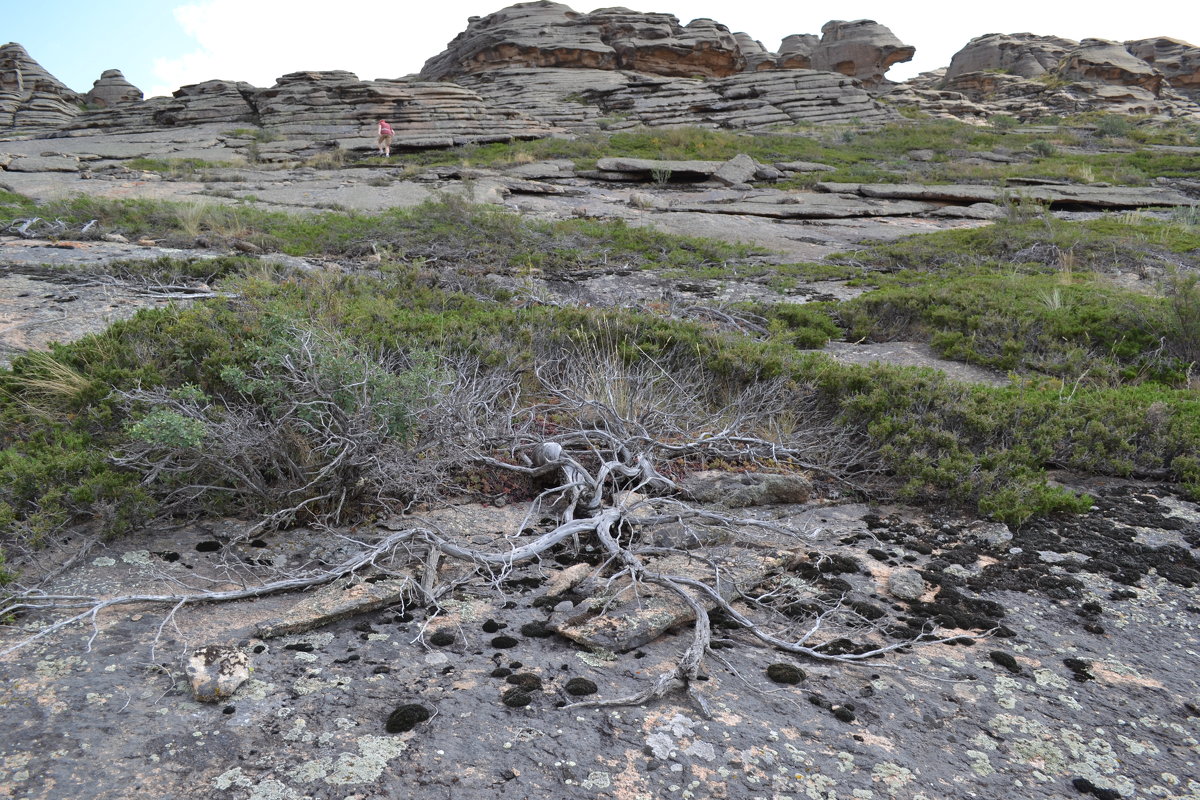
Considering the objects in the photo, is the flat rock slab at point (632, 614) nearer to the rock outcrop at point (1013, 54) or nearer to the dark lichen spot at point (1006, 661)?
the dark lichen spot at point (1006, 661)

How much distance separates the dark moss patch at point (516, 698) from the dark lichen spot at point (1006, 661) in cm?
179

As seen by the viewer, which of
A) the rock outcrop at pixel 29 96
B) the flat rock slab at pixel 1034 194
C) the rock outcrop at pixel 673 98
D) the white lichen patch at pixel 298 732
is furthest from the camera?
the rock outcrop at pixel 29 96

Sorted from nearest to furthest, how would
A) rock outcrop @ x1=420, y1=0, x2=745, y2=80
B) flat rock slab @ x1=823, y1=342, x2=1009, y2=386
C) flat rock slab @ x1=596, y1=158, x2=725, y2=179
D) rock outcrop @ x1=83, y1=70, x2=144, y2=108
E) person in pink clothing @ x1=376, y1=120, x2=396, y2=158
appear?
1. flat rock slab @ x1=823, y1=342, x2=1009, y2=386
2. flat rock slab @ x1=596, y1=158, x2=725, y2=179
3. person in pink clothing @ x1=376, y1=120, x2=396, y2=158
4. rock outcrop @ x1=420, y1=0, x2=745, y2=80
5. rock outcrop @ x1=83, y1=70, x2=144, y2=108

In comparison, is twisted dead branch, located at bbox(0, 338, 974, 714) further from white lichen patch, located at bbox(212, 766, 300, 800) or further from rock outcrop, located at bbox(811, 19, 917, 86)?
rock outcrop, located at bbox(811, 19, 917, 86)

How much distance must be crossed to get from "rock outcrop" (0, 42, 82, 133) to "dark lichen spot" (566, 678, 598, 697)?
4849 centimetres

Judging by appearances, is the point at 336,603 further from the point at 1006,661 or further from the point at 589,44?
the point at 589,44

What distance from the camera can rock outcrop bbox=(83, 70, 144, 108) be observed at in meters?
47.4

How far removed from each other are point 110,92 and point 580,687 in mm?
60182

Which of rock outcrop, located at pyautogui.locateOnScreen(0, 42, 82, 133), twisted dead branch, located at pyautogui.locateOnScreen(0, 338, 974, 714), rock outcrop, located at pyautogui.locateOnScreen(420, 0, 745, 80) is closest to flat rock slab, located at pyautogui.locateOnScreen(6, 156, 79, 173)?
rock outcrop, located at pyautogui.locateOnScreen(0, 42, 82, 133)

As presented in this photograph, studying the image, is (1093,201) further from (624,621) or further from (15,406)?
(15,406)

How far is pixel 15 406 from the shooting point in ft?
14.7

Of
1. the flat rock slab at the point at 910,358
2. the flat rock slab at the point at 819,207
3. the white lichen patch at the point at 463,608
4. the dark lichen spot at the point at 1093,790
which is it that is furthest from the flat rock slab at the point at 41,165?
the dark lichen spot at the point at 1093,790

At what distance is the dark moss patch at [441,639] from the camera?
107 inches

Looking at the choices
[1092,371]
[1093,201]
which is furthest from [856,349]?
[1093,201]
